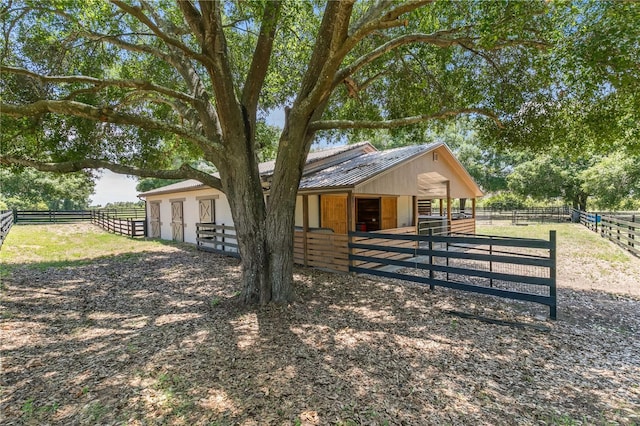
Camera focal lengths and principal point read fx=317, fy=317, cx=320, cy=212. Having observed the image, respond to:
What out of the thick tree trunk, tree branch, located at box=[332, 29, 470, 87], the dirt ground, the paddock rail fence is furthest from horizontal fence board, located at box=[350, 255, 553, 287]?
the paddock rail fence

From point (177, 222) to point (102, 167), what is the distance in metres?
11.7

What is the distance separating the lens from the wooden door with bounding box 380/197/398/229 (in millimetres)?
13203

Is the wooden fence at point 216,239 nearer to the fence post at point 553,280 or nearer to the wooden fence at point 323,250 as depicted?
the wooden fence at point 323,250

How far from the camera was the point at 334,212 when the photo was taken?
1159cm

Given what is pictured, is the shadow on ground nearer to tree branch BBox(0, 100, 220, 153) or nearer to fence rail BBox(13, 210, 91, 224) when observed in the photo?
tree branch BBox(0, 100, 220, 153)

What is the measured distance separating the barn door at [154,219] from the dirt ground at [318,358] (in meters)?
12.1

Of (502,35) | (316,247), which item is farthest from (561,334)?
(316,247)

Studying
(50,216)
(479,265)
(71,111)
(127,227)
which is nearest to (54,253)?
(127,227)

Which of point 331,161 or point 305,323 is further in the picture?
point 331,161

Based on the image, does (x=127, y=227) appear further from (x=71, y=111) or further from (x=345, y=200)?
(x=71, y=111)

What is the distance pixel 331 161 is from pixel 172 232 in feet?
32.0

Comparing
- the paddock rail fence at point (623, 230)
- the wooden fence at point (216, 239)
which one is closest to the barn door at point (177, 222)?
the wooden fence at point (216, 239)

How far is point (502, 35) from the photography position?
16.5 feet

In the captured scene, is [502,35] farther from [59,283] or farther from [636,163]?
[636,163]
